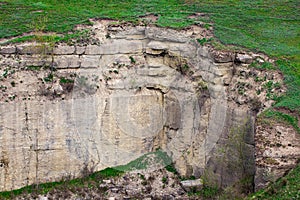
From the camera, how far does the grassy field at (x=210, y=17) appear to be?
1013 inches

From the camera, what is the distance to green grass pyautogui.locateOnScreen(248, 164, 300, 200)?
60.1ft

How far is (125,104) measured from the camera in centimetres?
2538

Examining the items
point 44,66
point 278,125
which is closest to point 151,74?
point 44,66

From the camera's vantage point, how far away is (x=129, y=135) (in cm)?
2550

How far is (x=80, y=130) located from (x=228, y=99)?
6764 millimetres

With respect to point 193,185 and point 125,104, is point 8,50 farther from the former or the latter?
point 193,185

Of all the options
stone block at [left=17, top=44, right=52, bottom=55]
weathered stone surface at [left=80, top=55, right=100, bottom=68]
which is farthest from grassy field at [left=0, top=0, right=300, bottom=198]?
weathered stone surface at [left=80, top=55, right=100, bottom=68]

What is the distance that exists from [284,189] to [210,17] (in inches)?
482

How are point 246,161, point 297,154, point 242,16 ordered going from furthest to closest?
point 242,16 → point 246,161 → point 297,154

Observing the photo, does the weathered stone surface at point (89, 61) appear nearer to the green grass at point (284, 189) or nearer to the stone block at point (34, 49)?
the stone block at point (34, 49)

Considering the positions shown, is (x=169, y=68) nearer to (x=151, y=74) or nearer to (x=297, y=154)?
(x=151, y=74)

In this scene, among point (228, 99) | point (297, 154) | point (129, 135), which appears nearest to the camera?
point (297, 154)

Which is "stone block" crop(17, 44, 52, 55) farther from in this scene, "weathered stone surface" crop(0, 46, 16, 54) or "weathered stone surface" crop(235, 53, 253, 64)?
"weathered stone surface" crop(235, 53, 253, 64)

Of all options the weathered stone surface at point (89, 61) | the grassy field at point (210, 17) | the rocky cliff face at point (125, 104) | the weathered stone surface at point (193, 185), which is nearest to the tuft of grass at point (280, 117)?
the rocky cliff face at point (125, 104)
